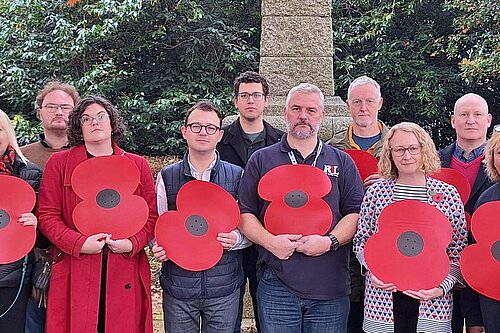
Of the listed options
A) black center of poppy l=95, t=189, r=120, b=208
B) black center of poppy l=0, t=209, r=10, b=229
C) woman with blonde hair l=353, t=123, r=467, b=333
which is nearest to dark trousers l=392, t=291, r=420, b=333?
woman with blonde hair l=353, t=123, r=467, b=333

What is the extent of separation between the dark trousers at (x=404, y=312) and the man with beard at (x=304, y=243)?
27 cm

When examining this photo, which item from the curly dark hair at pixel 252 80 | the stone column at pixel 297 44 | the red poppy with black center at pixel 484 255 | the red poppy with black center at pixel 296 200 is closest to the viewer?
the red poppy with black center at pixel 484 255

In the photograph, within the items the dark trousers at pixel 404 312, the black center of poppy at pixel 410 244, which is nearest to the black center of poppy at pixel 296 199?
the black center of poppy at pixel 410 244

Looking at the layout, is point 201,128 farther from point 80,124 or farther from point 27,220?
point 27,220

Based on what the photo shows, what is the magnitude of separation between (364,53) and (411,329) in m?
7.98

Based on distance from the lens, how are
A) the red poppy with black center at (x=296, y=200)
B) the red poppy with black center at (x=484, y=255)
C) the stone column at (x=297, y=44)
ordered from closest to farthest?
the red poppy with black center at (x=484, y=255)
the red poppy with black center at (x=296, y=200)
the stone column at (x=297, y=44)

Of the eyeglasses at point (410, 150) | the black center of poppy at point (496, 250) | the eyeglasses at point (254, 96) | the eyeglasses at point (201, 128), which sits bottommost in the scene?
the black center of poppy at point (496, 250)

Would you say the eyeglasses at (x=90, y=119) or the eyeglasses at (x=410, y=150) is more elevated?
the eyeglasses at (x=90, y=119)

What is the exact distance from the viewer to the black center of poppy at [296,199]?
2.79 metres

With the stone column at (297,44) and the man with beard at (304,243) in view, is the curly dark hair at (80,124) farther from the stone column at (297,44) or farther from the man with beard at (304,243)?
the stone column at (297,44)

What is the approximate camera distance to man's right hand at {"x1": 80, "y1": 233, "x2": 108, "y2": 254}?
2.68 meters

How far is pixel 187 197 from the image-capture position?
2809 mm

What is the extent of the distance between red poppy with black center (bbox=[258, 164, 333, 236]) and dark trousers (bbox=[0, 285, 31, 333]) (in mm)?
1276

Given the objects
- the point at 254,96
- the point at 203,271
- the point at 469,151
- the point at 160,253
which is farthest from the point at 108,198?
the point at 469,151
